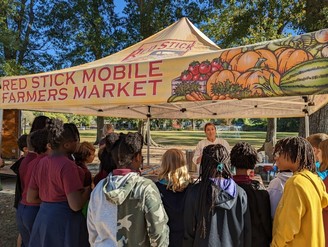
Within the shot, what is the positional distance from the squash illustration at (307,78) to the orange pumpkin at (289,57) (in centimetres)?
4

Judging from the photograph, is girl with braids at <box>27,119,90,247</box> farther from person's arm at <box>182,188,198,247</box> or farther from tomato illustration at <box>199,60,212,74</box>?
tomato illustration at <box>199,60,212,74</box>

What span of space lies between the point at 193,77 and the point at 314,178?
140cm

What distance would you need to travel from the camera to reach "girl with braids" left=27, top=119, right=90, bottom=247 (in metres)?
2.44

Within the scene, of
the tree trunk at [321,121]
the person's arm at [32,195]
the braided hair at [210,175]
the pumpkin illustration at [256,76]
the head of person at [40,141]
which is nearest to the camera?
the braided hair at [210,175]

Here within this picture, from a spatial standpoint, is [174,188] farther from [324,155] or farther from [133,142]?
[324,155]

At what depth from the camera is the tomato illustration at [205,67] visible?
9.44ft

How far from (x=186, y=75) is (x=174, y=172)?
3.28 feet

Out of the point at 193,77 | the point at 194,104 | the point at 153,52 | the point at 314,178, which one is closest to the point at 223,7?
the point at 194,104

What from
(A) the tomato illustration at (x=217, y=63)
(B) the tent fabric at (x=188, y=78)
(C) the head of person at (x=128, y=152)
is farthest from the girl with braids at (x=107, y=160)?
(A) the tomato illustration at (x=217, y=63)

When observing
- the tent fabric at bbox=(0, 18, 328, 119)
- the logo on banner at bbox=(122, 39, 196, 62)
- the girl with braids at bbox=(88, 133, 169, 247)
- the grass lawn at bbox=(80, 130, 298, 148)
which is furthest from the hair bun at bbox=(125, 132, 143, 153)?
the grass lawn at bbox=(80, 130, 298, 148)

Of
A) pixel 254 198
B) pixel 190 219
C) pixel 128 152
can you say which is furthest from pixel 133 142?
pixel 254 198

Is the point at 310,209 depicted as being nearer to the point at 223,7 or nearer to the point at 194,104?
the point at 194,104

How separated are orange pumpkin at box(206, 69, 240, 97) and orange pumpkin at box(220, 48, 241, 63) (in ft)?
0.35

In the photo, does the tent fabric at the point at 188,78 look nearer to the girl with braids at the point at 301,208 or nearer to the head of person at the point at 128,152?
the girl with braids at the point at 301,208
